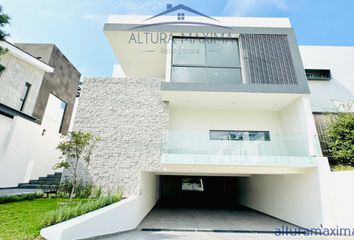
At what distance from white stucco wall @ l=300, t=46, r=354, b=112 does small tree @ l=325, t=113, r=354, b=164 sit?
2.40m

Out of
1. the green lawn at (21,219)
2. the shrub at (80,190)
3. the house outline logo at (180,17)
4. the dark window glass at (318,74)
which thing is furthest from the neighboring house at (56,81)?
the dark window glass at (318,74)

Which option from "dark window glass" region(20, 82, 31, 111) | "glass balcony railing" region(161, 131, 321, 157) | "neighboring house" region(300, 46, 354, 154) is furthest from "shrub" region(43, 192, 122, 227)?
"neighboring house" region(300, 46, 354, 154)

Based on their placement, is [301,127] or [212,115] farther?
[212,115]

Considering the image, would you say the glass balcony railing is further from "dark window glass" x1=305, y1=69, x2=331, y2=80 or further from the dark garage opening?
the dark garage opening

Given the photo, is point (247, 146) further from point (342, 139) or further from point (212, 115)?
point (342, 139)

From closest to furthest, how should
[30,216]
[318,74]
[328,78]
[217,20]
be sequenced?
1. [30,216]
2. [217,20]
3. [328,78]
4. [318,74]

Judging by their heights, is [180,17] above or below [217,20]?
above

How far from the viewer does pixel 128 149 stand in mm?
7707

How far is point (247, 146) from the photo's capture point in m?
6.97

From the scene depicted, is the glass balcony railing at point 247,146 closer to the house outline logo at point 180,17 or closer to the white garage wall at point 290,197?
the white garage wall at point 290,197

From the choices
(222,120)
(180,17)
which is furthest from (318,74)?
(180,17)

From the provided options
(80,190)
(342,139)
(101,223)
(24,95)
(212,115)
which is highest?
(24,95)

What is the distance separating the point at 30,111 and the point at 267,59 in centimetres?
1290

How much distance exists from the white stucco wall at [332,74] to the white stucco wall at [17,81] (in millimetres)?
15893
